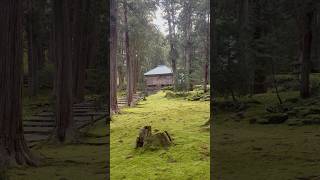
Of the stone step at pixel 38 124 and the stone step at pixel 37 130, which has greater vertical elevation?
the stone step at pixel 38 124

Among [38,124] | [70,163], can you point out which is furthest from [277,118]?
[70,163]

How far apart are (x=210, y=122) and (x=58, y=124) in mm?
7425

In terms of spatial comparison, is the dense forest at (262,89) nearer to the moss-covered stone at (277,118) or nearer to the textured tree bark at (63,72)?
the moss-covered stone at (277,118)

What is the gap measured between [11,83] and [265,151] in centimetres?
665

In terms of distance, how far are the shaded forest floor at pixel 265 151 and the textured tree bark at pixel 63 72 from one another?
4652 mm

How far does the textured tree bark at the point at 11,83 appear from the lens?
29.4 ft

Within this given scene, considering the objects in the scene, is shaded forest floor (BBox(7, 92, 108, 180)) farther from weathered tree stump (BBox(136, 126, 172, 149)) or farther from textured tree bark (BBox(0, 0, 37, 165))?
weathered tree stump (BBox(136, 126, 172, 149))

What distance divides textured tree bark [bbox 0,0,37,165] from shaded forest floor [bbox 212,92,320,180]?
4.28 metres

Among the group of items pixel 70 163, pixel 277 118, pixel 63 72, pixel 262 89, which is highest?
pixel 63 72

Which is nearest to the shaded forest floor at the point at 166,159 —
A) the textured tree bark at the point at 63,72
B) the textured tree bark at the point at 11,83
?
the textured tree bark at the point at 63,72

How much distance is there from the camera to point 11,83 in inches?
358

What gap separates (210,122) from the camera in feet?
61.0

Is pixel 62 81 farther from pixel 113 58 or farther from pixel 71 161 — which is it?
pixel 113 58

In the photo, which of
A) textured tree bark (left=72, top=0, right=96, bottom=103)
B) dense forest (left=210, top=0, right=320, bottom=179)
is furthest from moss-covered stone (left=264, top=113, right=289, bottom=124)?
textured tree bark (left=72, top=0, right=96, bottom=103)
